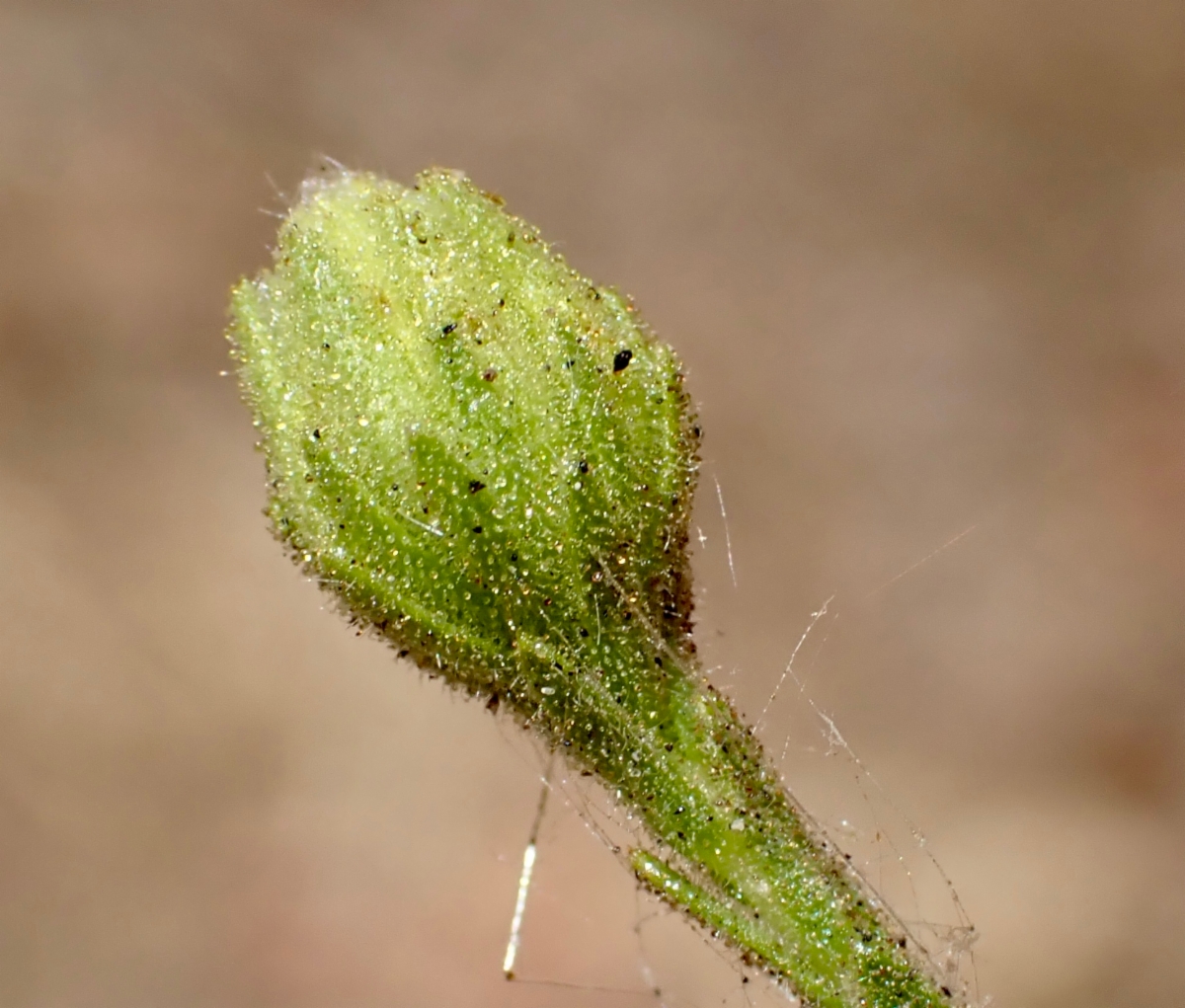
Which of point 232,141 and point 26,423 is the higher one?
point 232,141

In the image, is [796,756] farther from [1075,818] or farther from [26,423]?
[26,423]

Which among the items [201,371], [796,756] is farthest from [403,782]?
[201,371]

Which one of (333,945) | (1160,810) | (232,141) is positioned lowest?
(333,945)

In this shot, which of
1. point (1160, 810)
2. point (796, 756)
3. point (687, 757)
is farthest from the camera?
point (1160, 810)

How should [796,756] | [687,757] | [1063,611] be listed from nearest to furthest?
[687,757] → [796,756] → [1063,611]

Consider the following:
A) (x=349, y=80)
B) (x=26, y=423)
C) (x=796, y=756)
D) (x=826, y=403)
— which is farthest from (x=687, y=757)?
(x=349, y=80)

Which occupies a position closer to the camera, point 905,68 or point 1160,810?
point 1160,810
